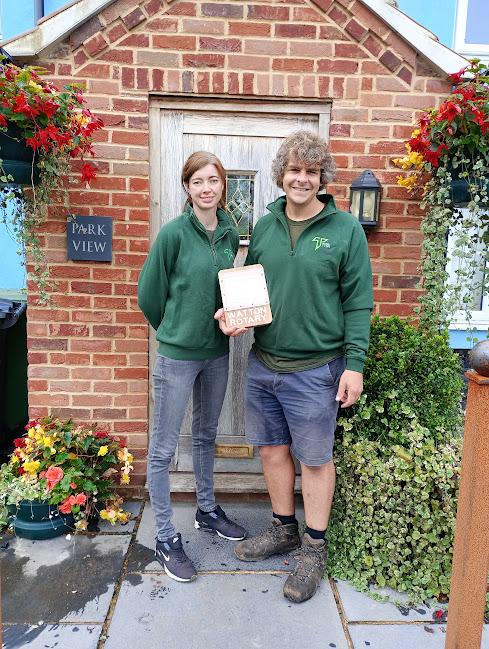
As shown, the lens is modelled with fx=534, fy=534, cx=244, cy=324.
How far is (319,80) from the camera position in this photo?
297 centimetres

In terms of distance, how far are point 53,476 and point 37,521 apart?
280mm

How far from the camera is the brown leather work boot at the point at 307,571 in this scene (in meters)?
2.44

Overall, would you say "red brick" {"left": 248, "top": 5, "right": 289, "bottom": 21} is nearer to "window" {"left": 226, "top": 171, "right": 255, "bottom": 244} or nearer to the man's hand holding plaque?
"window" {"left": 226, "top": 171, "right": 255, "bottom": 244}

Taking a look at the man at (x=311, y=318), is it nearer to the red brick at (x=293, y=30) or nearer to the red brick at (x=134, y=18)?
the red brick at (x=293, y=30)

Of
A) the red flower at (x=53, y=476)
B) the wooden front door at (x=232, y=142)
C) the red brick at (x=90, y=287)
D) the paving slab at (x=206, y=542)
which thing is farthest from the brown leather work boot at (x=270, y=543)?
the red brick at (x=90, y=287)

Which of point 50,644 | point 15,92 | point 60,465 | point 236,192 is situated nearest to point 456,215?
point 236,192

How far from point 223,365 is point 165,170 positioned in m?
1.22

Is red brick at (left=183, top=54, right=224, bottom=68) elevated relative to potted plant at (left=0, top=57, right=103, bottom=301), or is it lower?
elevated

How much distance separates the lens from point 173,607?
7.82 ft

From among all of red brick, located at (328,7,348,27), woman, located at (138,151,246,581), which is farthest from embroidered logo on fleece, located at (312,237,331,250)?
red brick, located at (328,7,348,27)

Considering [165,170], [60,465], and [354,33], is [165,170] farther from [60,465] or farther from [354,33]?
[60,465]

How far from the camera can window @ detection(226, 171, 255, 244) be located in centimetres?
315

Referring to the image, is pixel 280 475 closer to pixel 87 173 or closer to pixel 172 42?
pixel 87 173

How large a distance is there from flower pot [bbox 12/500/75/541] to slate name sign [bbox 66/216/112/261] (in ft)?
4.50
